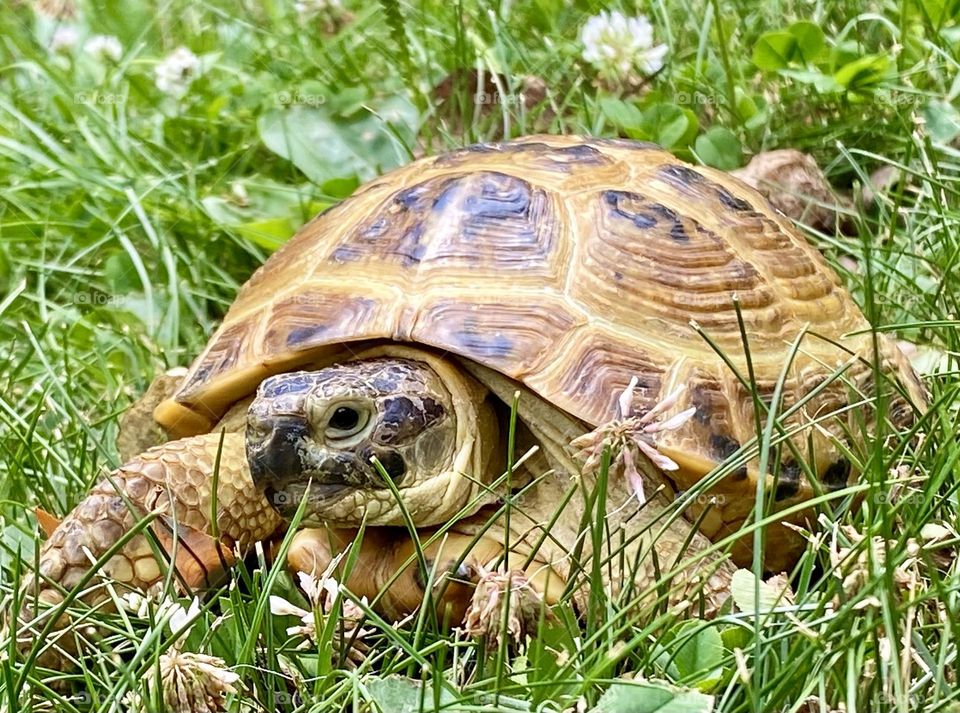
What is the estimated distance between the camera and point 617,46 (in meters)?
3.05

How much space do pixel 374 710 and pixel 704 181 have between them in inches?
48.4

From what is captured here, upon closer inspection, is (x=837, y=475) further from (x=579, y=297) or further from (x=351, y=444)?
(x=351, y=444)

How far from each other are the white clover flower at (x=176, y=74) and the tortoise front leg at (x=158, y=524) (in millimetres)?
2136

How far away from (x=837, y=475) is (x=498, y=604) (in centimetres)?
74

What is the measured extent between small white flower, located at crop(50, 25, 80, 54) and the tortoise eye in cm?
319

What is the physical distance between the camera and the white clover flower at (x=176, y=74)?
3602 millimetres

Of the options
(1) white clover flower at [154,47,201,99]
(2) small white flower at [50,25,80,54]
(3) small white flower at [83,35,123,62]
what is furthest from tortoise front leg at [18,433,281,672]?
(2) small white flower at [50,25,80,54]

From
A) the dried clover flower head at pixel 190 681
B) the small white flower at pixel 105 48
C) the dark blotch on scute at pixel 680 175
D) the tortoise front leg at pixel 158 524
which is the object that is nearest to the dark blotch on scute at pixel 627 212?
the dark blotch on scute at pixel 680 175

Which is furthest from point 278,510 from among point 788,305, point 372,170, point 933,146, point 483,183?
point 933,146

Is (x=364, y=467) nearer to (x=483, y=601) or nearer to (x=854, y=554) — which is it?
(x=483, y=601)

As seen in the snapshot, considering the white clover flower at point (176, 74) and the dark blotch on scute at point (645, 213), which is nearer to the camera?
the dark blotch on scute at point (645, 213)

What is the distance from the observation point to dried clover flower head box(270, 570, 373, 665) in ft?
4.20

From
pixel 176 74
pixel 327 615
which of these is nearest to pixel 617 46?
pixel 176 74

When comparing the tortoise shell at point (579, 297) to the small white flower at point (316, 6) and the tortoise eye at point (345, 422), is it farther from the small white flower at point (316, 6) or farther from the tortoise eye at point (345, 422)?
the small white flower at point (316, 6)
